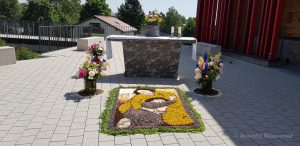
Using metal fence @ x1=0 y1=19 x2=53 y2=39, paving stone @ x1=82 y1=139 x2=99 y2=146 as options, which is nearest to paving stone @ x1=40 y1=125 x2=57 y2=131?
paving stone @ x1=82 y1=139 x2=99 y2=146

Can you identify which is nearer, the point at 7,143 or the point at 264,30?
the point at 7,143

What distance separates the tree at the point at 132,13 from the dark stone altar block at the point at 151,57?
157 ft

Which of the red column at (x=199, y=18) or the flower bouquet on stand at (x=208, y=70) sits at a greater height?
the red column at (x=199, y=18)

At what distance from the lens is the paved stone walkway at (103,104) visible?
5.00 metres

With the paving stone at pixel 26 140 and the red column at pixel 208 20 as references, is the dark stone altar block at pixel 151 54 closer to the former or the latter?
the paving stone at pixel 26 140

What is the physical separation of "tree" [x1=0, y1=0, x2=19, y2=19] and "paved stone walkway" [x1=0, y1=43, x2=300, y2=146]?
198 feet

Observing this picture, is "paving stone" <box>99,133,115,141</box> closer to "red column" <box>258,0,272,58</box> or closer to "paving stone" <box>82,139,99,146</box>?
"paving stone" <box>82,139,99,146</box>

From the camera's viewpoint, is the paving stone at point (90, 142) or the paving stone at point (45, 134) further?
the paving stone at point (45, 134)

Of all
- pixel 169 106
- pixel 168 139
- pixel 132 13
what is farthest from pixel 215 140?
pixel 132 13

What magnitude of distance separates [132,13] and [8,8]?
31.5 metres

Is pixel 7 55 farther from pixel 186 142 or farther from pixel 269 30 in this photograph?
pixel 269 30

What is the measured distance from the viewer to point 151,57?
9.77 m

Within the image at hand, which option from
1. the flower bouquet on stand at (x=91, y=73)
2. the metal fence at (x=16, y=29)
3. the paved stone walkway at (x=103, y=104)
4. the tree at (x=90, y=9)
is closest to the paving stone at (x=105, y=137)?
the paved stone walkway at (x=103, y=104)

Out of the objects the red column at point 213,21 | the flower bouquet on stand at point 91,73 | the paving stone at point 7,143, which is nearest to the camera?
the paving stone at point 7,143
